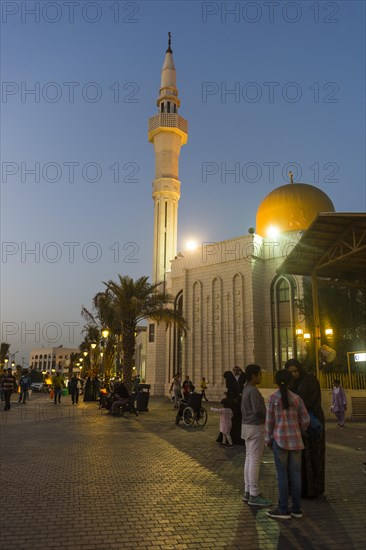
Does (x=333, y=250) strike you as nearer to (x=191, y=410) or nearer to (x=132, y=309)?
(x=191, y=410)

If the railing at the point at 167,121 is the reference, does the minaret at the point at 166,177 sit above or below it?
below

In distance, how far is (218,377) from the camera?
32.4 m

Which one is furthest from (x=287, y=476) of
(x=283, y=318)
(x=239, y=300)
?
(x=239, y=300)

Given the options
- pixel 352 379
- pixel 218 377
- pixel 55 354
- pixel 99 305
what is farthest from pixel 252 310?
pixel 55 354

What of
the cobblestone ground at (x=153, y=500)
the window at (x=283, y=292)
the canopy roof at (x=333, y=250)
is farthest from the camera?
the window at (x=283, y=292)

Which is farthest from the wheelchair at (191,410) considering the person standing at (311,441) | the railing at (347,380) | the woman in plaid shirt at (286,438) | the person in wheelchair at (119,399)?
the woman in plaid shirt at (286,438)

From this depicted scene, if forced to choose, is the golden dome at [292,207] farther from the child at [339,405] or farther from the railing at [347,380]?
the child at [339,405]

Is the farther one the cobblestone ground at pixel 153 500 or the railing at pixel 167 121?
the railing at pixel 167 121

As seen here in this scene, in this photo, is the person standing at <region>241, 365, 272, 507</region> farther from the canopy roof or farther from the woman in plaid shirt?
the canopy roof

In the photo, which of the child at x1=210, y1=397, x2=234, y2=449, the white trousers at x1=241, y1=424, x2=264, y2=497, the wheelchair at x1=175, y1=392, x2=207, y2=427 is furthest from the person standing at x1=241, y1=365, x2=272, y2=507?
the wheelchair at x1=175, y1=392, x2=207, y2=427

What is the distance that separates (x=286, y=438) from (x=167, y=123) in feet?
139

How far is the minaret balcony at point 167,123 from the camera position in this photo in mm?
43656

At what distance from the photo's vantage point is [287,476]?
16.0ft

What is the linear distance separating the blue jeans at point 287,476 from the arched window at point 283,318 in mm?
26581
